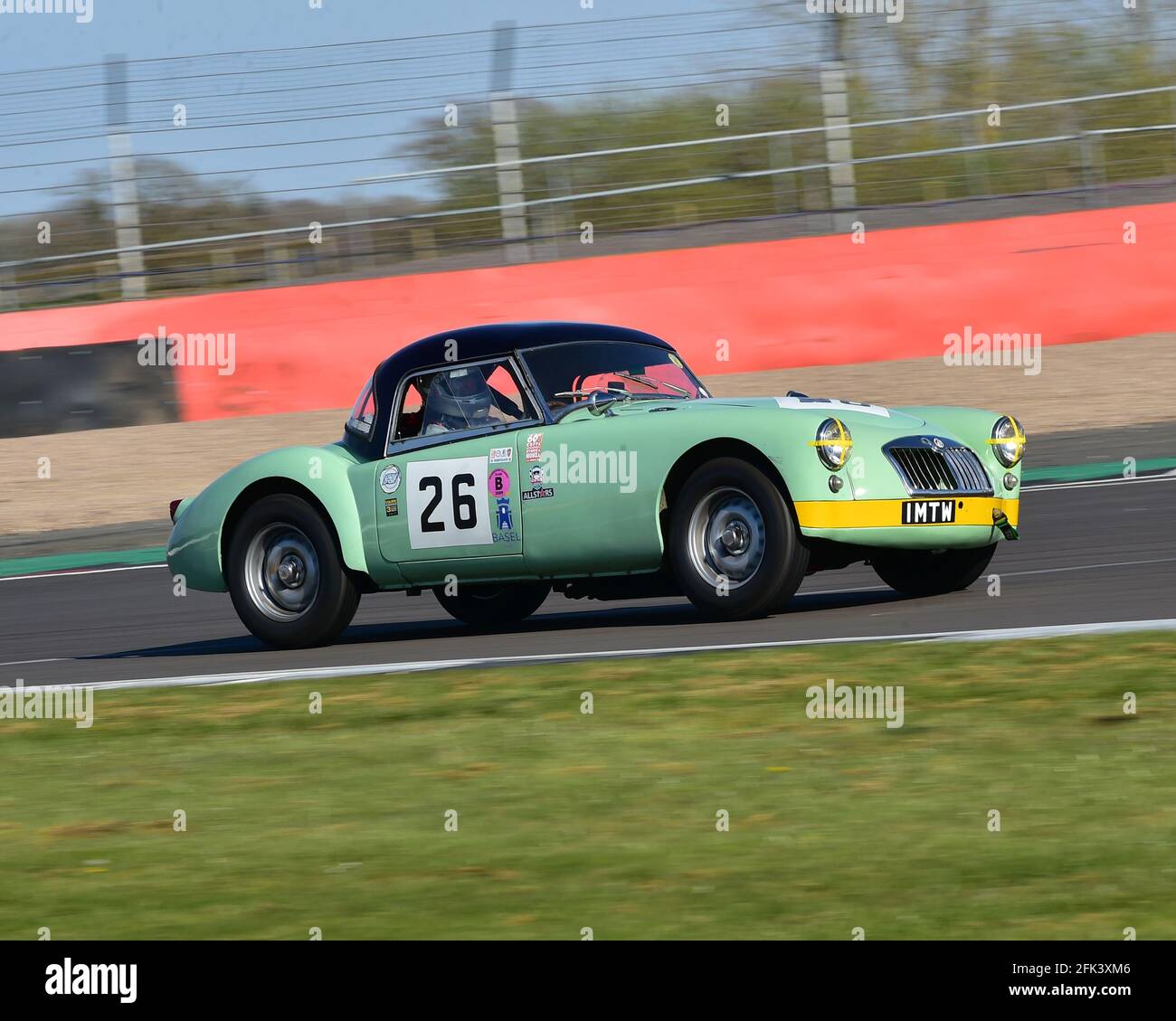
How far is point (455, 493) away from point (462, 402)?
0.46 m

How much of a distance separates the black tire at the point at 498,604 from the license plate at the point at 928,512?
2.46m

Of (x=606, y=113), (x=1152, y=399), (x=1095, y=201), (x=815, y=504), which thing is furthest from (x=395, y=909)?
(x=606, y=113)

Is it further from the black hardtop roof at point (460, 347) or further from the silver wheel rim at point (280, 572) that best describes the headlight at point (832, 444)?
the silver wheel rim at point (280, 572)

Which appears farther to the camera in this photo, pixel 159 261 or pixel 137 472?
pixel 159 261

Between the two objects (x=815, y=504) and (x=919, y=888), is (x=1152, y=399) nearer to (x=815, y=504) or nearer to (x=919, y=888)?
(x=815, y=504)

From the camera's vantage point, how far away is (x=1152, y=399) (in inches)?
641


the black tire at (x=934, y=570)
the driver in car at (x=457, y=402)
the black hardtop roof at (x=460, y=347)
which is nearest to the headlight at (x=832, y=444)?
the black tire at (x=934, y=570)

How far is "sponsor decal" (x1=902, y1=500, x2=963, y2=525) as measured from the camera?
802 centimetres

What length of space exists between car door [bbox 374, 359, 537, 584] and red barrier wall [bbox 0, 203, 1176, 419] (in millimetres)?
8613

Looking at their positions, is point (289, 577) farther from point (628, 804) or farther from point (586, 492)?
point (628, 804)

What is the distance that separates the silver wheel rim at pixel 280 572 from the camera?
912 cm

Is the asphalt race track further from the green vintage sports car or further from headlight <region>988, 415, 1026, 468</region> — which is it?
headlight <region>988, 415, 1026, 468</region>

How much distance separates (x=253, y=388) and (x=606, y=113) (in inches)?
299

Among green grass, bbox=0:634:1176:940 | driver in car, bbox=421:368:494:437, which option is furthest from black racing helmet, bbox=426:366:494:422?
green grass, bbox=0:634:1176:940
